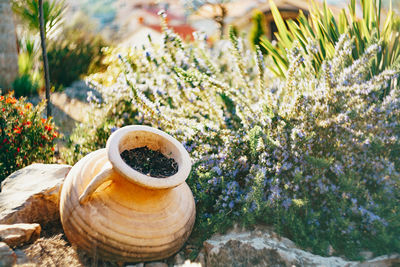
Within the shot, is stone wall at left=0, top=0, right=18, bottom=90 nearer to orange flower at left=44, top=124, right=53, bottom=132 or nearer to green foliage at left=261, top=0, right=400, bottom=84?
orange flower at left=44, top=124, right=53, bottom=132

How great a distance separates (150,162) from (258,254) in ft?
2.91

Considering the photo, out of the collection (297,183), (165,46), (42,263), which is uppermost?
(165,46)

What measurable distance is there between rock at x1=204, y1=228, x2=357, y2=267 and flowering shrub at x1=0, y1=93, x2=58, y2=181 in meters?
1.87

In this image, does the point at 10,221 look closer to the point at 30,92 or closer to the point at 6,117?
the point at 6,117

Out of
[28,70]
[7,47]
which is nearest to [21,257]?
[7,47]

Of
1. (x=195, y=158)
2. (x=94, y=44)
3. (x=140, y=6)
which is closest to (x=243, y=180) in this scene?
(x=195, y=158)

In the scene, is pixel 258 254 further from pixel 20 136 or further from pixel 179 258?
pixel 20 136

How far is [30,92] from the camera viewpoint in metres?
6.15

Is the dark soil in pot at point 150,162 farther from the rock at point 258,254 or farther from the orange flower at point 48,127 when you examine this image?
the orange flower at point 48,127

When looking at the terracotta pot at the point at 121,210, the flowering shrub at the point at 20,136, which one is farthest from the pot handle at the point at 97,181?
the flowering shrub at the point at 20,136

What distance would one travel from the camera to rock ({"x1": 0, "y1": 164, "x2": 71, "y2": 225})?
8.52 ft

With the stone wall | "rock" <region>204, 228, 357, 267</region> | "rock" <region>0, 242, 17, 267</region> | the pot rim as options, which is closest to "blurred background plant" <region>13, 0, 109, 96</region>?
the stone wall

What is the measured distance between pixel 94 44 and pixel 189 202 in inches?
263

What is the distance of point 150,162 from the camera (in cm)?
254
